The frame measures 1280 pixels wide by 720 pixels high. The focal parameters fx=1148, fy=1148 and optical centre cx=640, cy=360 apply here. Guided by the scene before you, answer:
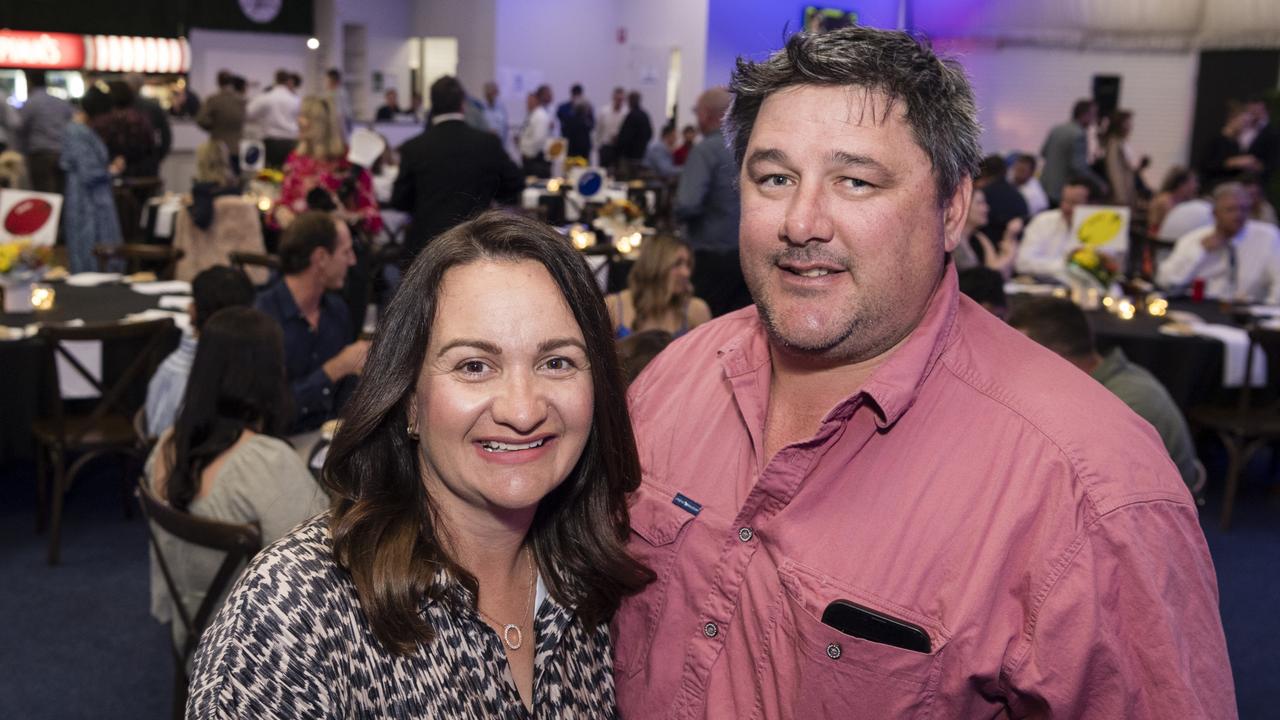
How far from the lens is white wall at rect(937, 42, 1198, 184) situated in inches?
597

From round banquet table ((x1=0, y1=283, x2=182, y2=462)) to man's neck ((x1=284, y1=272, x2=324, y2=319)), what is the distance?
763mm

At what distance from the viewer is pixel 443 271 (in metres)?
1.39

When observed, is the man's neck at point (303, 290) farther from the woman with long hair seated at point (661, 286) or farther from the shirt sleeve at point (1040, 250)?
the shirt sleeve at point (1040, 250)

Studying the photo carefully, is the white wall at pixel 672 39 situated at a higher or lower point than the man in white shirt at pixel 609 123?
higher

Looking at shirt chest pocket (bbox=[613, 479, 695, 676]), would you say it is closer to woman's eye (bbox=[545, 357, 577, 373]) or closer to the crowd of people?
the crowd of people

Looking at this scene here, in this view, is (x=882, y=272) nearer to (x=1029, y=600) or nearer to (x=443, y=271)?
(x=1029, y=600)

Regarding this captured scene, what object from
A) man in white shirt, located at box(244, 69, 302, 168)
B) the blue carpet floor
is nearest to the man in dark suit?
the blue carpet floor

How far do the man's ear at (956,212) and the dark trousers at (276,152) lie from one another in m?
8.73

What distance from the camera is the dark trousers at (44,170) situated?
9328mm

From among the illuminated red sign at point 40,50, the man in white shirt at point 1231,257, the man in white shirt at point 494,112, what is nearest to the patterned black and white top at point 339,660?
the man in white shirt at point 1231,257

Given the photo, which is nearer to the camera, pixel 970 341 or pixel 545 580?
pixel 970 341

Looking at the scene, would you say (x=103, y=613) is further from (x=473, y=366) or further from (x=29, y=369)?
(x=473, y=366)

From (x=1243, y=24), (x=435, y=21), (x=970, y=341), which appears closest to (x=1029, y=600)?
(x=970, y=341)

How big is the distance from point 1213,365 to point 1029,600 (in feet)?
14.7
